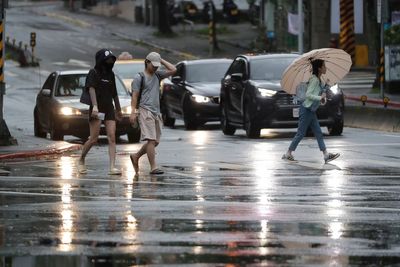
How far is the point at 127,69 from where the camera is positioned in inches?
1425

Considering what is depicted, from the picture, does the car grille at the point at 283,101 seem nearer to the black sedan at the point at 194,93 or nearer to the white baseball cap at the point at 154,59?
the black sedan at the point at 194,93

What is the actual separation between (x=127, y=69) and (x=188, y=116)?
537cm

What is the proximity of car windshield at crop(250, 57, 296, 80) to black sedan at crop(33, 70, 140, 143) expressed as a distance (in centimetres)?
265

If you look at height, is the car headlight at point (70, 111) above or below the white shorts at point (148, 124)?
below

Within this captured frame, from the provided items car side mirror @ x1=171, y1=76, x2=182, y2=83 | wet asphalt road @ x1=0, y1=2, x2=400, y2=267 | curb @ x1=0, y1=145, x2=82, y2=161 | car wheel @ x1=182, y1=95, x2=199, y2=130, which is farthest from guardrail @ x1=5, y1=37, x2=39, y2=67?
curb @ x1=0, y1=145, x2=82, y2=161

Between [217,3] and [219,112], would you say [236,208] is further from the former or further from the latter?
[217,3]

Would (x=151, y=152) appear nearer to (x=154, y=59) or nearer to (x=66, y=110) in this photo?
(x=154, y=59)

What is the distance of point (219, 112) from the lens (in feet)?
101

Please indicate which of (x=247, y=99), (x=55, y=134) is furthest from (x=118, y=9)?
(x=247, y=99)

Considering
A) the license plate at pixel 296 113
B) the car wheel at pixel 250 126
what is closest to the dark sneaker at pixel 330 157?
the license plate at pixel 296 113

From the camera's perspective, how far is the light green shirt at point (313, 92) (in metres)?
19.8

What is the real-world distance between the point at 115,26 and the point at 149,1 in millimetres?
2657

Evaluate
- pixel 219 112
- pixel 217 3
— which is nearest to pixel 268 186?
pixel 219 112

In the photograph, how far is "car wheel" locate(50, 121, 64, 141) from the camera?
2741cm
